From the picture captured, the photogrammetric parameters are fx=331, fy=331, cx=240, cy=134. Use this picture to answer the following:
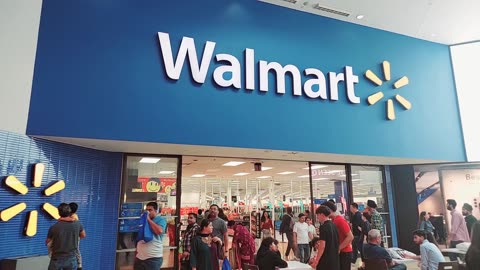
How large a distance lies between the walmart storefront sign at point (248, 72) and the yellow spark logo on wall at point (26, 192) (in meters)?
2.51

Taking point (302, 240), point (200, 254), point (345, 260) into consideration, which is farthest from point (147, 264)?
point (302, 240)

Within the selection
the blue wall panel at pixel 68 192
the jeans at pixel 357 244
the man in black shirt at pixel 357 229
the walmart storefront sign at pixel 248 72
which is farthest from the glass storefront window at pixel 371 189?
the blue wall panel at pixel 68 192

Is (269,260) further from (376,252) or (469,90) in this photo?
(469,90)

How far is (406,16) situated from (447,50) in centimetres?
226

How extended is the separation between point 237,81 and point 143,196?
9.44 ft

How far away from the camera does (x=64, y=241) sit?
4195mm

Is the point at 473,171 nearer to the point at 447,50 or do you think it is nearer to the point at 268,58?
the point at 447,50

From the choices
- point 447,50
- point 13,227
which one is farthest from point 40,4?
point 447,50

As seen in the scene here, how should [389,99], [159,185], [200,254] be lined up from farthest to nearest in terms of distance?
[389,99] → [159,185] → [200,254]

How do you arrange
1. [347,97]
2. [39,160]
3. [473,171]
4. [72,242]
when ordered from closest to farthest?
[72,242] → [39,160] → [347,97] → [473,171]

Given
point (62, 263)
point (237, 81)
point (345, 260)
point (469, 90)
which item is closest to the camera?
point (62, 263)

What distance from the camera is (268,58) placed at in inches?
269

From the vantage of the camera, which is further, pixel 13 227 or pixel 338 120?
pixel 338 120

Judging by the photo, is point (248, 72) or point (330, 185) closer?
point (248, 72)
